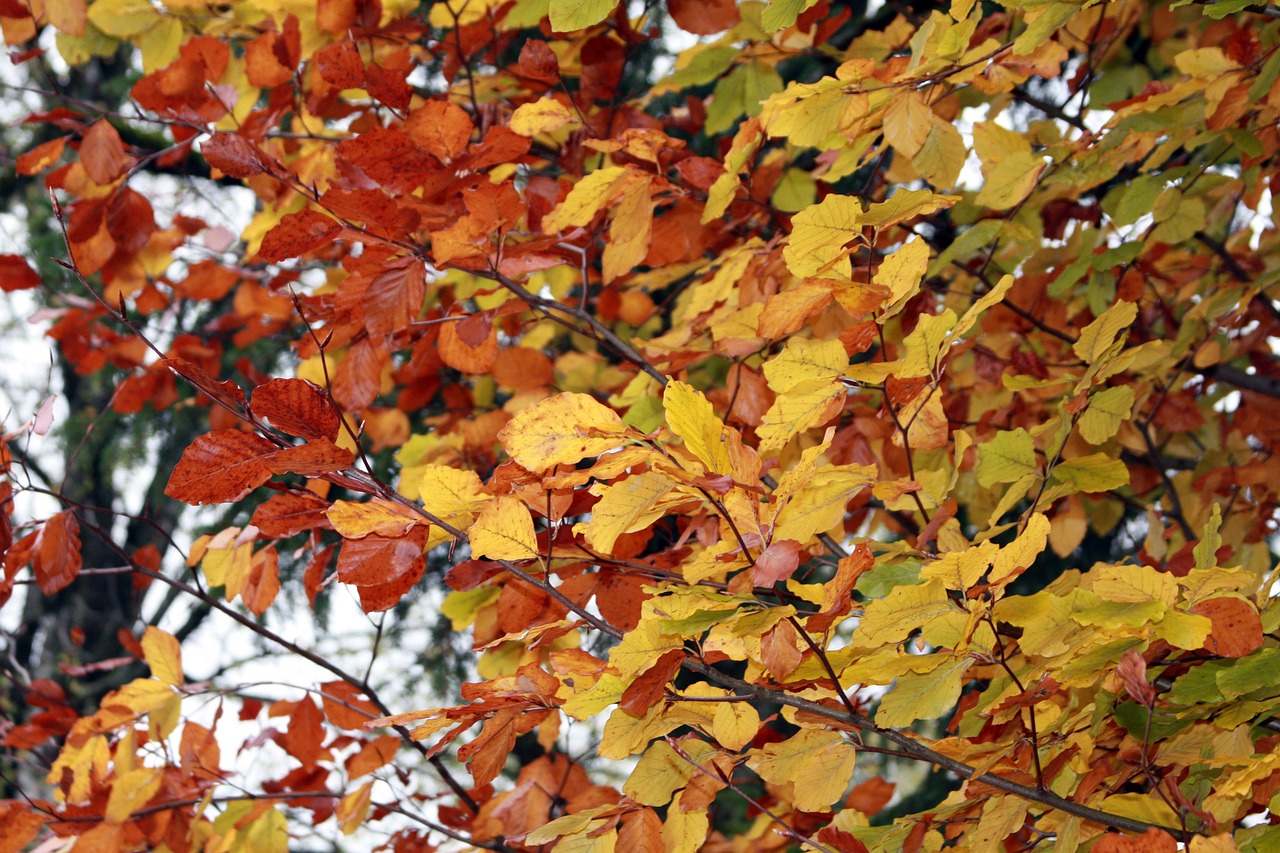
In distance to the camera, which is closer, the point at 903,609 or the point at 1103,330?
the point at 903,609

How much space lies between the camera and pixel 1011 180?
1265mm

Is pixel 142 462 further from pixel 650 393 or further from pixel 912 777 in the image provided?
pixel 912 777

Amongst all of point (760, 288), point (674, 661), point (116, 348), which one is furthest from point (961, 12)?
point (116, 348)

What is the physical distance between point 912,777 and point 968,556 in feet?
26.2

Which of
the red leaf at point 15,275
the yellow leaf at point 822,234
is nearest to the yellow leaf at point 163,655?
the red leaf at point 15,275

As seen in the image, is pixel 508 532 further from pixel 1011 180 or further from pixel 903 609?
pixel 1011 180

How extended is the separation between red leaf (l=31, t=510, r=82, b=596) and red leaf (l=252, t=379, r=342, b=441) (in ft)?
2.34

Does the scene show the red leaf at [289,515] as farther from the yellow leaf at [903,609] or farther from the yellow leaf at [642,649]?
the yellow leaf at [903,609]

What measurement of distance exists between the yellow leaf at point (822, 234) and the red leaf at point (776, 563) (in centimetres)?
28

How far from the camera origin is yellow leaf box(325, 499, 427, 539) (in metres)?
0.77

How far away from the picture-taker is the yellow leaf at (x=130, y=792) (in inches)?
56.6

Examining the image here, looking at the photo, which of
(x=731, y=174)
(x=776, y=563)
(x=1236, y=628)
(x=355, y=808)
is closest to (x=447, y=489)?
(x=776, y=563)

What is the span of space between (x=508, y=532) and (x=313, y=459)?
16 cm

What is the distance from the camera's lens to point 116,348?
225 centimetres
